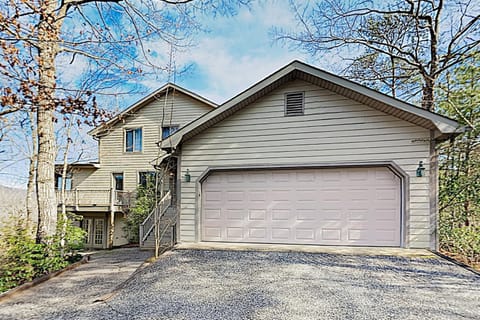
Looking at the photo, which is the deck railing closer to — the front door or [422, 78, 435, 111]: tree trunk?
the front door

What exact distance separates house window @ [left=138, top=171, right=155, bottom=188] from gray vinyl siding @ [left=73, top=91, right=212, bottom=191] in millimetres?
208

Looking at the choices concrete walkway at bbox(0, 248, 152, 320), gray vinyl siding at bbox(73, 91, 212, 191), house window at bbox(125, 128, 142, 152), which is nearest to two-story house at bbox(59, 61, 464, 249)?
concrete walkway at bbox(0, 248, 152, 320)

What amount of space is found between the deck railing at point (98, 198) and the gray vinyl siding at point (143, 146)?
62cm

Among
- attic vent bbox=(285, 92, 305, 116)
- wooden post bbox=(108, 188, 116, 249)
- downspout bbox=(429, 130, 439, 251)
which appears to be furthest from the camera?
wooden post bbox=(108, 188, 116, 249)

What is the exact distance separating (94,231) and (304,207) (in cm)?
1359

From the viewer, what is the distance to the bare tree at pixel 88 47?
5.48 metres

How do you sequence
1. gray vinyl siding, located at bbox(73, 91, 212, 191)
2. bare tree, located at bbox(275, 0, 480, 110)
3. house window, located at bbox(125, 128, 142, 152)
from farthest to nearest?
house window, located at bbox(125, 128, 142, 152)
gray vinyl siding, located at bbox(73, 91, 212, 191)
bare tree, located at bbox(275, 0, 480, 110)

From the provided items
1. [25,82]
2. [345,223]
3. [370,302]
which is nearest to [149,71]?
[25,82]

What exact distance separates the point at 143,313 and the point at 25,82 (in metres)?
3.95

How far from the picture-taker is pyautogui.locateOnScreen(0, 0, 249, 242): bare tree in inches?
216

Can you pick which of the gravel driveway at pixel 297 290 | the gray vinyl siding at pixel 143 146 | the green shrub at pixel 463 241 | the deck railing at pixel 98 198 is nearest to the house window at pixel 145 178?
the gray vinyl siding at pixel 143 146

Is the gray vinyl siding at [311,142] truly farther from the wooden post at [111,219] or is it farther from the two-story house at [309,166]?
the wooden post at [111,219]

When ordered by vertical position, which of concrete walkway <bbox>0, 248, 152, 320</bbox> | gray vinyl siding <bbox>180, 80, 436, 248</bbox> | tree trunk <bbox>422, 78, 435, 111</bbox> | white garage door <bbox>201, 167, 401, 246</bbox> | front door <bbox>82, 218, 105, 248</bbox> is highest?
tree trunk <bbox>422, 78, 435, 111</bbox>

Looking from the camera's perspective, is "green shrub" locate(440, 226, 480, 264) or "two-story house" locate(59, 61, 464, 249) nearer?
"two-story house" locate(59, 61, 464, 249)
